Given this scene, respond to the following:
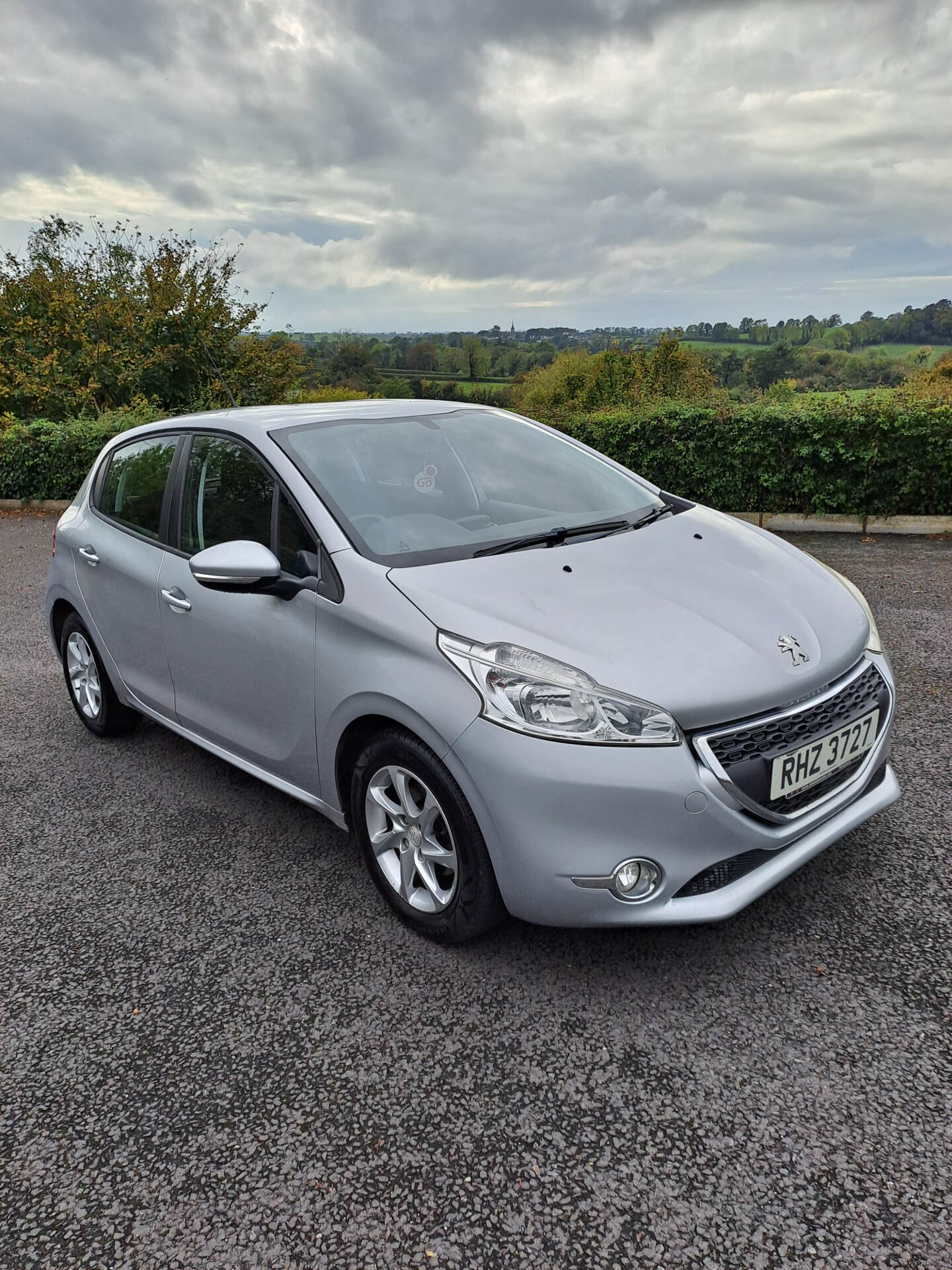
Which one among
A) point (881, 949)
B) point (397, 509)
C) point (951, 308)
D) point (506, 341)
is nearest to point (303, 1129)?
point (881, 949)

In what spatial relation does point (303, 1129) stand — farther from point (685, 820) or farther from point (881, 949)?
point (881, 949)

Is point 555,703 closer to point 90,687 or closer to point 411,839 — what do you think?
point 411,839

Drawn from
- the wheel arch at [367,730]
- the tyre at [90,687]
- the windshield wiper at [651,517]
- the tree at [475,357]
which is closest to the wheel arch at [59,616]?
the tyre at [90,687]

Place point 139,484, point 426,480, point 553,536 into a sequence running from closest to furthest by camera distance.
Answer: point 553,536, point 426,480, point 139,484

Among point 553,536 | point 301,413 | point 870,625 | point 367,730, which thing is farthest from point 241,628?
point 870,625

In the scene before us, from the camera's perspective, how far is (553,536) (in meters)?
3.13

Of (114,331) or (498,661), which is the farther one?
(114,331)

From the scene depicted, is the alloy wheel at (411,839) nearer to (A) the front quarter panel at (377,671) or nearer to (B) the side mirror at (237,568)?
(A) the front quarter panel at (377,671)

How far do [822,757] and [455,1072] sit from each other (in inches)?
52.5

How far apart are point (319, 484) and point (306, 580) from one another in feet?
1.26

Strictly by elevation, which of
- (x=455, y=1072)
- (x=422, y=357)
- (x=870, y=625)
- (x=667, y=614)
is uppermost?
(x=422, y=357)

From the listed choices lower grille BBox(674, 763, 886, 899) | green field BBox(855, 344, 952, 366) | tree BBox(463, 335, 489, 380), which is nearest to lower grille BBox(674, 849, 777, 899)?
lower grille BBox(674, 763, 886, 899)

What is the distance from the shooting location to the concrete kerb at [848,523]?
363 inches

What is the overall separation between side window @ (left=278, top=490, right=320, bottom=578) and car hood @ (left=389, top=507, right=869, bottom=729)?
1.14ft
